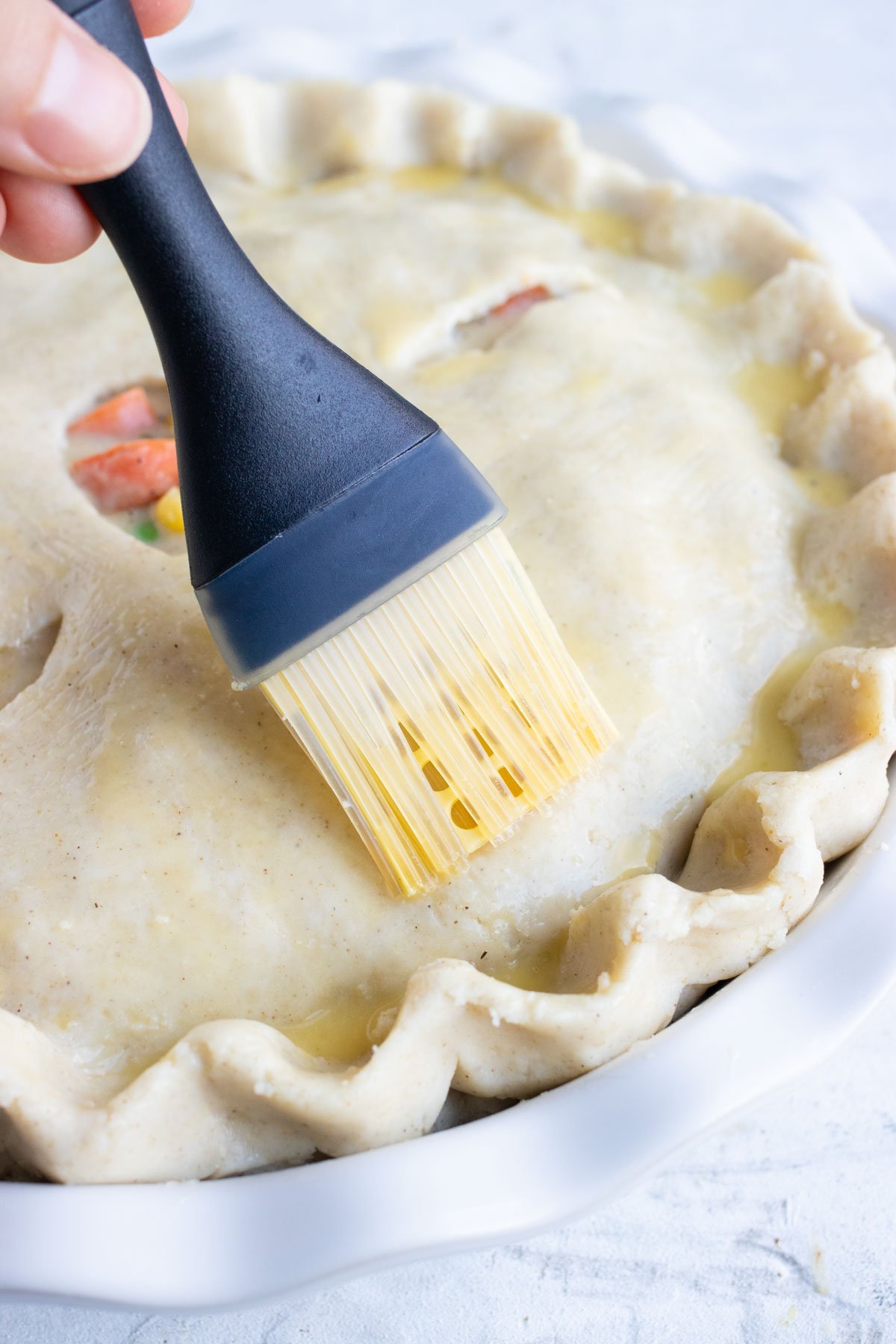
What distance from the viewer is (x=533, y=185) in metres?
1.70

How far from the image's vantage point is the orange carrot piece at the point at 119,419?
1.37m

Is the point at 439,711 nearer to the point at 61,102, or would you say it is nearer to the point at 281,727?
the point at 281,727

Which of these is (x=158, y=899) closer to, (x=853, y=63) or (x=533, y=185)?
(x=533, y=185)

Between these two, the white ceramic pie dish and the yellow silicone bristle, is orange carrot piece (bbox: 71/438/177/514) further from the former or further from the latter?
the white ceramic pie dish

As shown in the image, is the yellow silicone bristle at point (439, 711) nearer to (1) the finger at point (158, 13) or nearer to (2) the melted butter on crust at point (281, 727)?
(2) the melted butter on crust at point (281, 727)

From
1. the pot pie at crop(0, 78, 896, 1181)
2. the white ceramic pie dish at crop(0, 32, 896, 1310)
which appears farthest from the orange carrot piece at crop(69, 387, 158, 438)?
the white ceramic pie dish at crop(0, 32, 896, 1310)

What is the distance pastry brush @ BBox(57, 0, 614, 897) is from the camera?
3.10 feet

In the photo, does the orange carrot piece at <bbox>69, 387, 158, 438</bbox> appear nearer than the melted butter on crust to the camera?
No

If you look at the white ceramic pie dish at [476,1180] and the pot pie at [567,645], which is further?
the pot pie at [567,645]

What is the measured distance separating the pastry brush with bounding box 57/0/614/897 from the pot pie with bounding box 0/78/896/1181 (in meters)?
0.09

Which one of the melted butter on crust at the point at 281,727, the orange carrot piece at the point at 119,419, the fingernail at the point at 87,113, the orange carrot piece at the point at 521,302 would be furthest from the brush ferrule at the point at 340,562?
the orange carrot piece at the point at 521,302

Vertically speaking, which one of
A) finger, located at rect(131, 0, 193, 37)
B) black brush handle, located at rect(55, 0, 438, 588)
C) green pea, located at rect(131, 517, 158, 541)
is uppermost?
finger, located at rect(131, 0, 193, 37)

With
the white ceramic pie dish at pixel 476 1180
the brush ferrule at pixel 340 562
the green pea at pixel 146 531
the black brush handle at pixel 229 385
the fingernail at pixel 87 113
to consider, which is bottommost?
the white ceramic pie dish at pixel 476 1180

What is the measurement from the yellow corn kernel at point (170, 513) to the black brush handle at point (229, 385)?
305 mm
